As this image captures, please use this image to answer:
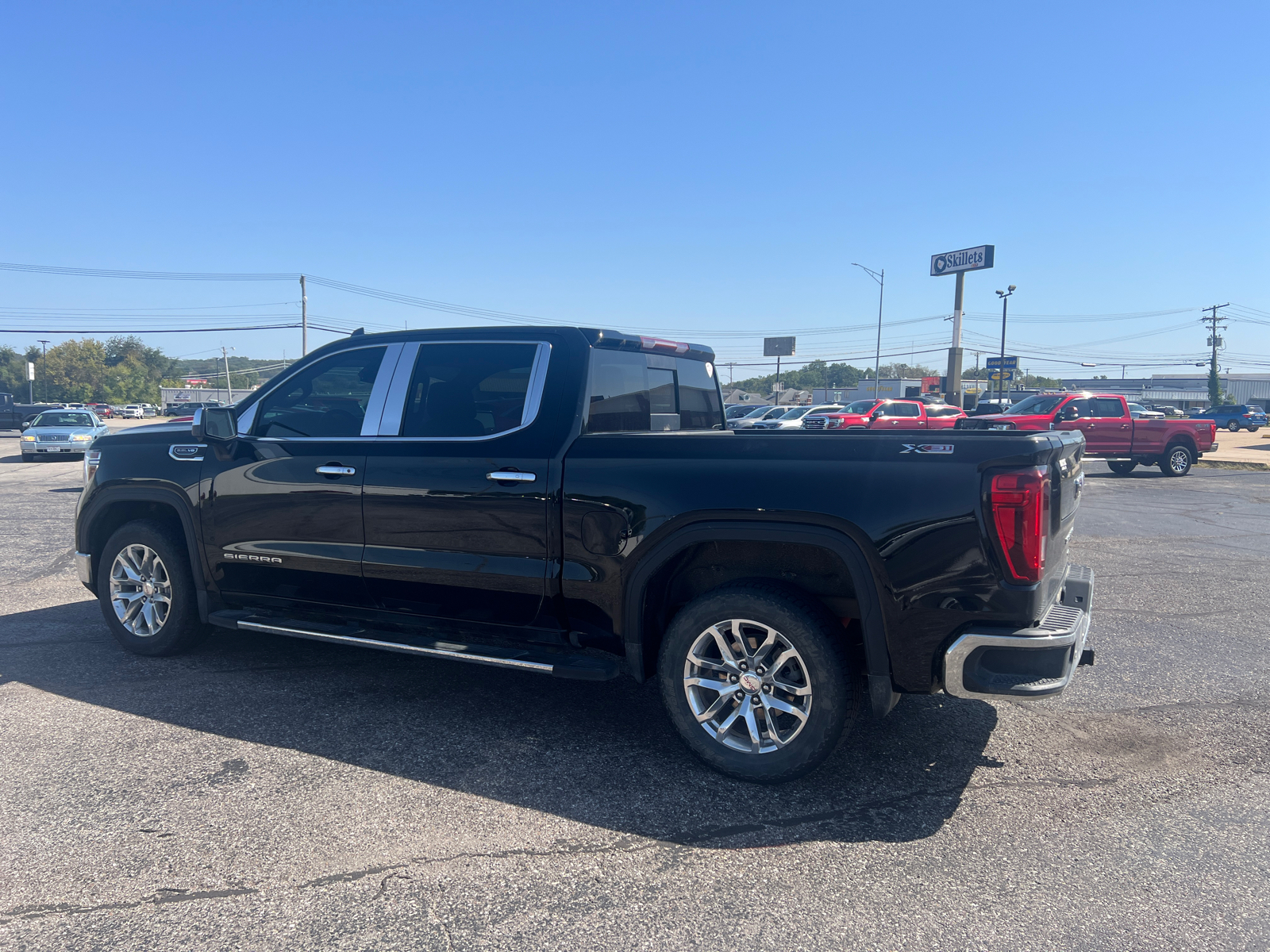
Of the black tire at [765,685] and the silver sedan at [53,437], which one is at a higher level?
the black tire at [765,685]

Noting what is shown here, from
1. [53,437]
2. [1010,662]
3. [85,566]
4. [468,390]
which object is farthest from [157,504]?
[53,437]

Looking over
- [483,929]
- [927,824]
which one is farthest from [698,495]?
[483,929]

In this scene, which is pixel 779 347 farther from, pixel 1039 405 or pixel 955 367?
pixel 1039 405

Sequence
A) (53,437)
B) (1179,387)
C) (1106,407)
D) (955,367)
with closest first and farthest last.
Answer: (1106,407)
(53,437)
(955,367)
(1179,387)

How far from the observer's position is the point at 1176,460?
20.2m

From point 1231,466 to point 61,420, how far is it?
3174 centimetres

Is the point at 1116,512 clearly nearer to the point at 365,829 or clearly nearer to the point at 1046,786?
the point at 1046,786

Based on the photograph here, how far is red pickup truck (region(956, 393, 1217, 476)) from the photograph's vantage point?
1984cm

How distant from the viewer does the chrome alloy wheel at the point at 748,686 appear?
3.67m

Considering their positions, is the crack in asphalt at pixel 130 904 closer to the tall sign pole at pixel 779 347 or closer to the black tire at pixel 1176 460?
the black tire at pixel 1176 460

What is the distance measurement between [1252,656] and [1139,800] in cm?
279

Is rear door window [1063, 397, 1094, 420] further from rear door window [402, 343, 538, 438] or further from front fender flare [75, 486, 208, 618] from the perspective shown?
front fender flare [75, 486, 208, 618]

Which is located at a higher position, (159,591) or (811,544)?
(811,544)

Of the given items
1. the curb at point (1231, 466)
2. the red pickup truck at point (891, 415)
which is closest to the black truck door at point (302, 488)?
the red pickup truck at point (891, 415)
